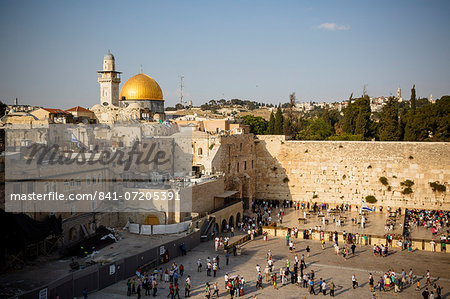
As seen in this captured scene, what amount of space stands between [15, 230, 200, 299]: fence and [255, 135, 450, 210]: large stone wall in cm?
1496

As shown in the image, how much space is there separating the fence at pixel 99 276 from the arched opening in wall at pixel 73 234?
11.1 ft

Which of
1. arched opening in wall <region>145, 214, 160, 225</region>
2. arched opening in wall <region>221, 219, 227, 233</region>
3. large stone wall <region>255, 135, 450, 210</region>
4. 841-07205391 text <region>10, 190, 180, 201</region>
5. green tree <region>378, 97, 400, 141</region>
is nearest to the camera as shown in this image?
841-07205391 text <region>10, 190, 180, 201</region>

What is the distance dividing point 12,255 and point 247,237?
35.2 ft

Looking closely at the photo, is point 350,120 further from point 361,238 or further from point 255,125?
point 361,238

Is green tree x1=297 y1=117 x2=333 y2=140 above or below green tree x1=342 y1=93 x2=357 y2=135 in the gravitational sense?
below

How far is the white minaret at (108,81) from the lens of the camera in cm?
4130

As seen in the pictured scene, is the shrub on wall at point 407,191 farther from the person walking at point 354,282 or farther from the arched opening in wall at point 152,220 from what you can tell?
the arched opening in wall at point 152,220

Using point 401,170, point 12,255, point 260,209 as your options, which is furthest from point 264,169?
point 12,255

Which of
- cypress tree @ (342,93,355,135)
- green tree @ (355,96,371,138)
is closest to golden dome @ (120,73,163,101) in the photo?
cypress tree @ (342,93,355,135)

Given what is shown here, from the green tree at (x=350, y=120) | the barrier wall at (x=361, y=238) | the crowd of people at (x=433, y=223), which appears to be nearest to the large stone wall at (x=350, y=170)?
the crowd of people at (x=433, y=223)

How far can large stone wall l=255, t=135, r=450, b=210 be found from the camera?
89.2 ft

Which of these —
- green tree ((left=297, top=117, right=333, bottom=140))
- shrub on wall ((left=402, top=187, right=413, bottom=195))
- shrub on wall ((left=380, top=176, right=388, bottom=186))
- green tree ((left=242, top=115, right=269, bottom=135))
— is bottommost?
shrub on wall ((left=402, top=187, right=413, bottom=195))

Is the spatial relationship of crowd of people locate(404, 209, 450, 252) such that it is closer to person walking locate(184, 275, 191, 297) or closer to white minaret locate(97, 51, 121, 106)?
person walking locate(184, 275, 191, 297)

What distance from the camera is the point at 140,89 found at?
36.8 metres
